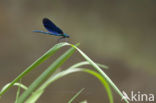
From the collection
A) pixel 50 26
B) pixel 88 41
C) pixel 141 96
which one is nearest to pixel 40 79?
pixel 50 26

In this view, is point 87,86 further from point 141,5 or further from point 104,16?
point 141,5

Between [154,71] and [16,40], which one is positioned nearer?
[16,40]

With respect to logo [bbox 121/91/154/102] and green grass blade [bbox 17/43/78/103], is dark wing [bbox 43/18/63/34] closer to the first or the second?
green grass blade [bbox 17/43/78/103]

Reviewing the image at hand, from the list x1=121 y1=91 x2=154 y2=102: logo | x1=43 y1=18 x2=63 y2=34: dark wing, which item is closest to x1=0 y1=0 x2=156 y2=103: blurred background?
x1=121 y1=91 x2=154 y2=102: logo

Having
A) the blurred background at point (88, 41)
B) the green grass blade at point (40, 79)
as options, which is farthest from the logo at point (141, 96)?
the green grass blade at point (40, 79)

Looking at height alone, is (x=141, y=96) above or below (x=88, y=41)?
below

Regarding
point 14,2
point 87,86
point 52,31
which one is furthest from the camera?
point 87,86

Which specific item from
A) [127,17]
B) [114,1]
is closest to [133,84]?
[127,17]

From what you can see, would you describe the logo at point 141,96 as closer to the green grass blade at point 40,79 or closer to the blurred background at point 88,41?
the blurred background at point 88,41

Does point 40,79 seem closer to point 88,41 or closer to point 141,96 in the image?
point 88,41
